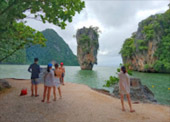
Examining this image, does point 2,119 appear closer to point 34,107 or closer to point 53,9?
point 34,107

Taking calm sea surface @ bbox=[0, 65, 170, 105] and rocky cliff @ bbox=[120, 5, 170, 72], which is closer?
calm sea surface @ bbox=[0, 65, 170, 105]

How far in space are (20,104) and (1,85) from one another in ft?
12.8

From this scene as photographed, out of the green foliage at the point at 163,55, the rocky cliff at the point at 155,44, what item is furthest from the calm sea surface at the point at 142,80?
the rocky cliff at the point at 155,44

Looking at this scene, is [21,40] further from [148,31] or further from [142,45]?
[142,45]

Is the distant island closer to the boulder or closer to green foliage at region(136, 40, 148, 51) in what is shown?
green foliage at region(136, 40, 148, 51)

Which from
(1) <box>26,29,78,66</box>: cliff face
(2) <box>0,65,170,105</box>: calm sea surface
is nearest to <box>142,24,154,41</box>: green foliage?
(2) <box>0,65,170,105</box>: calm sea surface

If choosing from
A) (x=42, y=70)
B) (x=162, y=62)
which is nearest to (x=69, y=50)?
(x=162, y=62)

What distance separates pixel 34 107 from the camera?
4801mm

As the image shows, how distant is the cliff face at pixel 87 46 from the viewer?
60531mm

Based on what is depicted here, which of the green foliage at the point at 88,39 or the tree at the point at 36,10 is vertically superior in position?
the green foliage at the point at 88,39

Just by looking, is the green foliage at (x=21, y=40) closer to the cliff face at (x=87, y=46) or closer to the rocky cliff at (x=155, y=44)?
the rocky cliff at (x=155, y=44)

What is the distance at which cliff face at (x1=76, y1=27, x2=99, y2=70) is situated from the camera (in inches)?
2383

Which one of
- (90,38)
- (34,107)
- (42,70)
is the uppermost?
(90,38)

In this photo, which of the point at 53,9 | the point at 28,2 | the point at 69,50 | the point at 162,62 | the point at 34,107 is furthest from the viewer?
the point at 69,50
